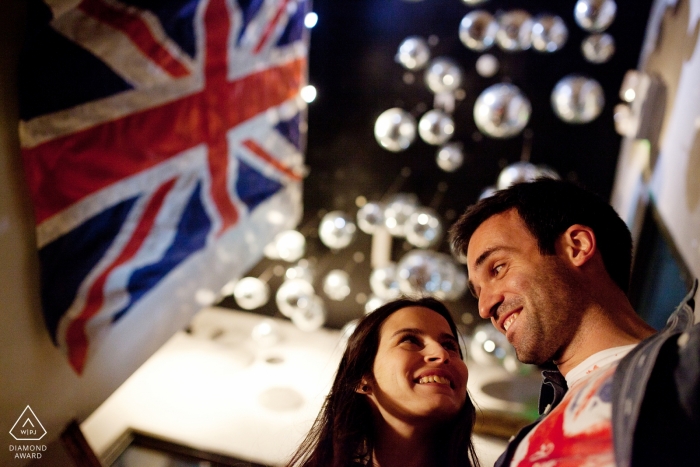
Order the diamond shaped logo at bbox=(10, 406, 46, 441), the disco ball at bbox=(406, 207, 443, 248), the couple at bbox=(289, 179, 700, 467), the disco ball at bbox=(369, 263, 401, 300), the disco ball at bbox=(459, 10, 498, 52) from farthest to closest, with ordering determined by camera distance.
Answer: the disco ball at bbox=(369, 263, 401, 300) < the disco ball at bbox=(406, 207, 443, 248) < the disco ball at bbox=(459, 10, 498, 52) < the diamond shaped logo at bbox=(10, 406, 46, 441) < the couple at bbox=(289, 179, 700, 467)

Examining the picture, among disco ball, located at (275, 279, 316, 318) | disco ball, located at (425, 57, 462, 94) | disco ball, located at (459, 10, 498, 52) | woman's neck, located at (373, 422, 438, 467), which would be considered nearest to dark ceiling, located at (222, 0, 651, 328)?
disco ball, located at (425, 57, 462, 94)

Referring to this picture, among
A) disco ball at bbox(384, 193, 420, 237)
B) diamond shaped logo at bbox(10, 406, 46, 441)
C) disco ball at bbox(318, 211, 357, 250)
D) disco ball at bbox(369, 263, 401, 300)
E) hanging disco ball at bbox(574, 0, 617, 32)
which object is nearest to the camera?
diamond shaped logo at bbox(10, 406, 46, 441)

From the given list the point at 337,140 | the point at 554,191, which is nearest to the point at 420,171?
the point at 337,140

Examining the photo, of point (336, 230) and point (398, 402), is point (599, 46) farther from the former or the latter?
point (398, 402)

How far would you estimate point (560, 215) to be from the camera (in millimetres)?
1332

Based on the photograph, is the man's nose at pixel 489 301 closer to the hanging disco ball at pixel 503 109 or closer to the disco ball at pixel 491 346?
the hanging disco ball at pixel 503 109

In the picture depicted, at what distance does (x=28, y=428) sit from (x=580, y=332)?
2060mm

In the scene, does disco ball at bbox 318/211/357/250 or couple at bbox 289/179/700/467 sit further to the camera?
disco ball at bbox 318/211/357/250

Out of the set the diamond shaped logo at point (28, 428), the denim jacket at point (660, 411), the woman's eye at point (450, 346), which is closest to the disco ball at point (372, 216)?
the woman's eye at point (450, 346)

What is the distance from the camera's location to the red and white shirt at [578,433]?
795 mm

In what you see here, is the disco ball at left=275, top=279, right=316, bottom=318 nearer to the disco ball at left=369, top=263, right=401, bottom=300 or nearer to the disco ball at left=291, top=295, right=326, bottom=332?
the disco ball at left=291, top=295, right=326, bottom=332

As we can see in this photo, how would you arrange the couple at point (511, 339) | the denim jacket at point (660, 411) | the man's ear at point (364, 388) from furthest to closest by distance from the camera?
the man's ear at point (364, 388) → the couple at point (511, 339) → the denim jacket at point (660, 411)

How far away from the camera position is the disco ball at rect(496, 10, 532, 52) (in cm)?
241


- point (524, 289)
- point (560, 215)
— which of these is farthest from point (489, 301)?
point (560, 215)
